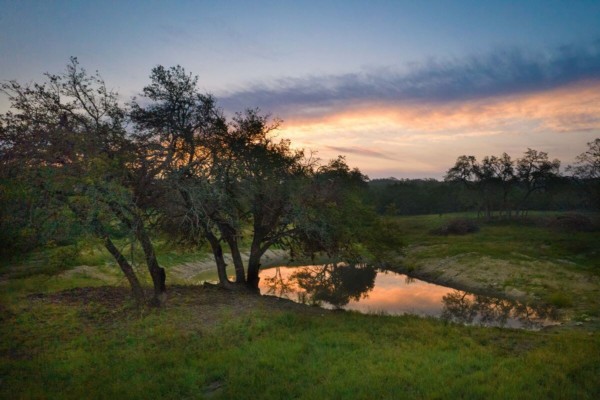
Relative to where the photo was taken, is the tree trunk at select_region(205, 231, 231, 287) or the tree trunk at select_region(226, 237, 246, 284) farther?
the tree trunk at select_region(226, 237, 246, 284)

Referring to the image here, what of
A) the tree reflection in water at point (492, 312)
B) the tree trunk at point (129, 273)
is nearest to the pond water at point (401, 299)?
the tree reflection in water at point (492, 312)

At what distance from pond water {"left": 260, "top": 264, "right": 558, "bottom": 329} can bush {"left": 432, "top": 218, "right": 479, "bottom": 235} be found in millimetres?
27788

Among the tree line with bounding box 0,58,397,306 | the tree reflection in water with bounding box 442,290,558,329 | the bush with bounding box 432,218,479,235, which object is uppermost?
the tree line with bounding box 0,58,397,306

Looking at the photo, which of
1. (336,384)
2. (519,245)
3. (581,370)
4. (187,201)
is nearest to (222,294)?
(187,201)

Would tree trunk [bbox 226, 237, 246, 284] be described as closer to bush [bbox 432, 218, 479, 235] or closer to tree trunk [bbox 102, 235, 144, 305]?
tree trunk [bbox 102, 235, 144, 305]

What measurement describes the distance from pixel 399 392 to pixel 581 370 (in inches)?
253

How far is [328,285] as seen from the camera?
38938mm

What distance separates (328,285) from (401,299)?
797cm

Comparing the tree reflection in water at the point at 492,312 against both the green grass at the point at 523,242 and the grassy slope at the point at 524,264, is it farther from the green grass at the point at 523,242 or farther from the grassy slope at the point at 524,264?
the green grass at the point at 523,242

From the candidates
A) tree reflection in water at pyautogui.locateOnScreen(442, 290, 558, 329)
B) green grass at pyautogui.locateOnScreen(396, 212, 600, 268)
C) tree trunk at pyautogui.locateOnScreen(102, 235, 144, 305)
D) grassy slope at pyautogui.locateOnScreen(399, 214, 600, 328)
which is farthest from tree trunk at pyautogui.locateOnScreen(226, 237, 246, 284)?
grassy slope at pyautogui.locateOnScreen(399, 214, 600, 328)

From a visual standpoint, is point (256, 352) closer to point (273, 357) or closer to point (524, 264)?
point (273, 357)

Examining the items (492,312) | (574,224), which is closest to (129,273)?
(492,312)

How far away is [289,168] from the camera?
2539 centimetres

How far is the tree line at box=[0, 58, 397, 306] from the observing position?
15547 mm
